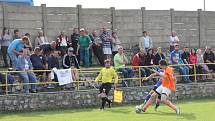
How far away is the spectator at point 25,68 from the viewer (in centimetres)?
1978

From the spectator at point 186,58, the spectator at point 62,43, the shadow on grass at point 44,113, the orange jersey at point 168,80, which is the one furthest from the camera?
the spectator at point 186,58

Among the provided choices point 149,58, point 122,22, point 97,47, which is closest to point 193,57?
point 149,58

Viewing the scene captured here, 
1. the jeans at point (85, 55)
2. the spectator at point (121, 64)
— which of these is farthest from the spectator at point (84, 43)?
the spectator at point (121, 64)

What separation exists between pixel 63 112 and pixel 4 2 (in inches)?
321

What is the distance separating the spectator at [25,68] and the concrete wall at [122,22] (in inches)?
184

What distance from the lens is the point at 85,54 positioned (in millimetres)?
24422

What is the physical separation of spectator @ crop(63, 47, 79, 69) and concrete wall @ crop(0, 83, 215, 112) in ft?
5.82

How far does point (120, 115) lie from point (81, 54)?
23.4ft

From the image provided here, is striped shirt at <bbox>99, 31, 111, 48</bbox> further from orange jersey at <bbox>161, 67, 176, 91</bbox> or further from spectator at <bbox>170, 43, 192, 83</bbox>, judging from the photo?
orange jersey at <bbox>161, 67, 176, 91</bbox>

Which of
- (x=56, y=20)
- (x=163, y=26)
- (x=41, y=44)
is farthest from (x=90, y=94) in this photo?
(x=163, y=26)

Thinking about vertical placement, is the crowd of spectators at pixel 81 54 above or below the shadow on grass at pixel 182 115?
above

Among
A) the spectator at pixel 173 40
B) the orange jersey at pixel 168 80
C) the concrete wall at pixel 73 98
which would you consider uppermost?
the spectator at pixel 173 40

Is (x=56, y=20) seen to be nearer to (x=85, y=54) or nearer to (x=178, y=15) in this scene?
(x=85, y=54)

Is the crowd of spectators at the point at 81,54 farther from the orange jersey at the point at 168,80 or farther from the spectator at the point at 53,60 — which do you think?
the orange jersey at the point at 168,80
